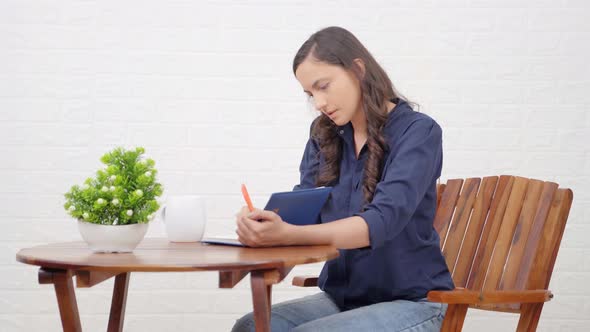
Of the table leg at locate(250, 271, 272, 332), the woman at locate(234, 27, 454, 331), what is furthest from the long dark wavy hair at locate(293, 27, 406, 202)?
the table leg at locate(250, 271, 272, 332)

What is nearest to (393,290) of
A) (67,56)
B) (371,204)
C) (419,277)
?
(419,277)

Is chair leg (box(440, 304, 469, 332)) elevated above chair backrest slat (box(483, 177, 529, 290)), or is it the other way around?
chair backrest slat (box(483, 177, 529, 290))

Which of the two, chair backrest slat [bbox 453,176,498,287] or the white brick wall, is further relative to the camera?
the white brick wall

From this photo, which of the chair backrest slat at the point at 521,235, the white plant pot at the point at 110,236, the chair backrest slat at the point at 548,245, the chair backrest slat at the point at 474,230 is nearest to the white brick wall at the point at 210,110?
the chair backrest slat at the point at 474,230

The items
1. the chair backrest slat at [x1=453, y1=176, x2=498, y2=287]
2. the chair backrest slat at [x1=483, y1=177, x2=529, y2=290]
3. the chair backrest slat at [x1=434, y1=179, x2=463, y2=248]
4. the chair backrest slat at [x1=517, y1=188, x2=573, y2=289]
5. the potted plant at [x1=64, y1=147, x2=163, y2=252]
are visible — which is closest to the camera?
the potted plant at [x1=64, y1=147, x2=163, y2=252]

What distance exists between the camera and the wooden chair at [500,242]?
1.94 m

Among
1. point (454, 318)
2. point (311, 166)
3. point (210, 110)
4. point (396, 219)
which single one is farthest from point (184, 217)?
point (210, 110)

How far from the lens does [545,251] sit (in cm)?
208

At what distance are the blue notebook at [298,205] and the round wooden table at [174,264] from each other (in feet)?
0.36

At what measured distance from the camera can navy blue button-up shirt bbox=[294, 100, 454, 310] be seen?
1.83 m

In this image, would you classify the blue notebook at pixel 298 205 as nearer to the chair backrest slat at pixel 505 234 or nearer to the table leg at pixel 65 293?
the table leg at pixel 65 293

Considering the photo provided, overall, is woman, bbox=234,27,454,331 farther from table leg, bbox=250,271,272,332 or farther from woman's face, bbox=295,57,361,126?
table leg, bbox=250,271,272,332

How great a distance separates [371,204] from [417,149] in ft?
0.67

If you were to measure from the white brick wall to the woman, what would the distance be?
1.19m
